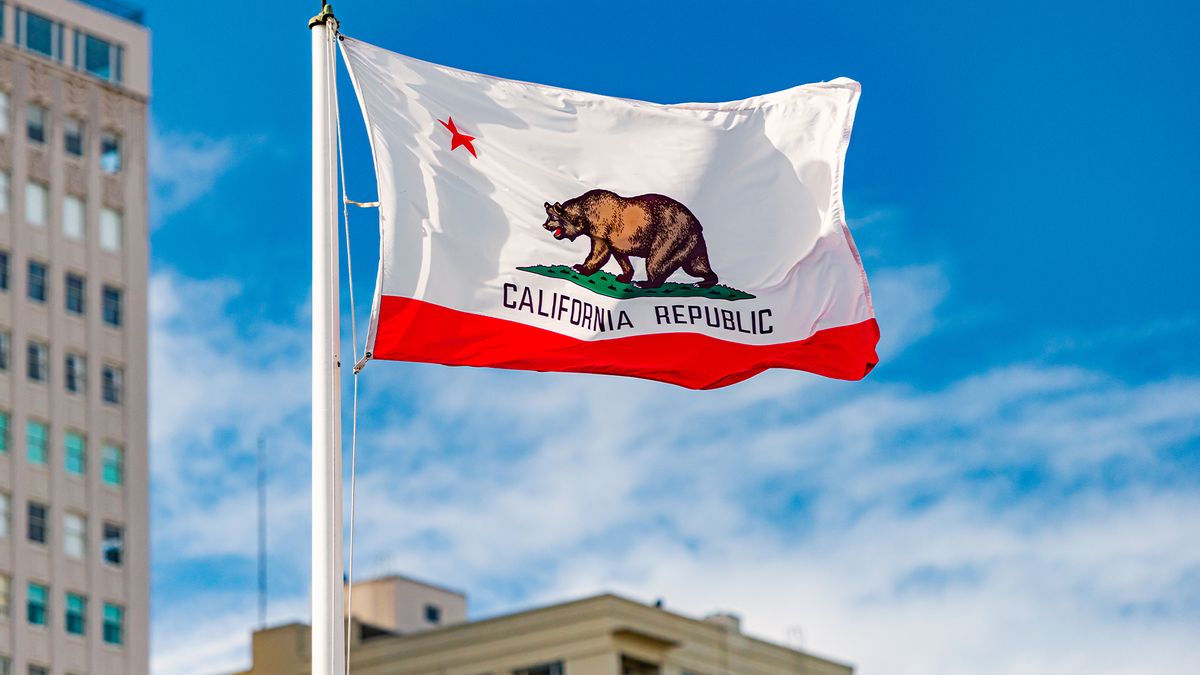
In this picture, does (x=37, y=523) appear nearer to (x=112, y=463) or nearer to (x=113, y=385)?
(x=112, y=463)

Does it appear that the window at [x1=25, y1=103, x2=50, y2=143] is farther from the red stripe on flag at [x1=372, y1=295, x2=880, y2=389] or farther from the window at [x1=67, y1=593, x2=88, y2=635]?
the red stripe on flag at [x1=372, y1=295, x2=880, y2=389]

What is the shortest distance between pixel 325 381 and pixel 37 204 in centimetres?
7333

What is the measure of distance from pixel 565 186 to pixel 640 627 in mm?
71053

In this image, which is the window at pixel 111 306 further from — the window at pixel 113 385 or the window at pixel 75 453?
the window at pixel 75 453

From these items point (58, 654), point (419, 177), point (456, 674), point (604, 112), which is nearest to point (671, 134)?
point (604, 112)

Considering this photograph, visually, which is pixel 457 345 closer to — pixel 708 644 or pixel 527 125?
pixel 527 125

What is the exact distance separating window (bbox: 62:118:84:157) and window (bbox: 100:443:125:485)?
11.4m

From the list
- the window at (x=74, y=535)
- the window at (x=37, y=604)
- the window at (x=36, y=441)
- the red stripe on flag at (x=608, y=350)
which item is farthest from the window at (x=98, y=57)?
the red stripe on flag at (x=608, y=350)

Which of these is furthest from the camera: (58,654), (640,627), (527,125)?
(640,627)

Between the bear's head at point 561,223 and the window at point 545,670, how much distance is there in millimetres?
70914

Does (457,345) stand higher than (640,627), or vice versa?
(640,627)

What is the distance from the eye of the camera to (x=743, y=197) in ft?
68.2

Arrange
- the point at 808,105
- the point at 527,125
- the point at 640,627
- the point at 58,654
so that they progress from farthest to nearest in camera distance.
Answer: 1. the point at 640,627
2. the point at 58,654
3. the point at 808,105
4. the point at 527,125

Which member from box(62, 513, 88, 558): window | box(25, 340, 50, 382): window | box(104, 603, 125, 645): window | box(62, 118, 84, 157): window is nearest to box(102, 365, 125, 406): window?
box(25, 340, 50, 382): window
